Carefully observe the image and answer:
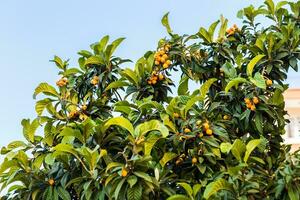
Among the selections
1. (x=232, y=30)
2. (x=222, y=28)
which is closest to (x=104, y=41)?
(x=222, y=28)

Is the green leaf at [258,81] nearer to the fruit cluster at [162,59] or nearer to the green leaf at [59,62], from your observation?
the fruit cluster at [162,59]

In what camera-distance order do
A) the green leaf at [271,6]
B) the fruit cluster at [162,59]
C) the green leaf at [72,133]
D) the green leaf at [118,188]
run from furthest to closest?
the green leaf at [271,6]
the fruit cluster at [162,59]
the green leaf at [72,133]
the green leaf at [118,188]

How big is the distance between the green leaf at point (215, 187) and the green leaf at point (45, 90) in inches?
70.7

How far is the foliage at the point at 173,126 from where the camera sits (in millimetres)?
3389

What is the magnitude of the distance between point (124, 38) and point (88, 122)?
111 centimetres

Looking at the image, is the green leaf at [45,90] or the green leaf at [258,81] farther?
the green leaf at [45,90]

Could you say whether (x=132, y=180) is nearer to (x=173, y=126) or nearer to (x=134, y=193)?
(x=134, y=193)

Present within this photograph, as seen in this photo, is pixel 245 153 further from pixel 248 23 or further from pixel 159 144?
pixel 248 23

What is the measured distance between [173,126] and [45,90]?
1332 mm

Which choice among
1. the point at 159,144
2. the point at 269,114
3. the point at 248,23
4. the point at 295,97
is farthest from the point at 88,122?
the point at 295,97

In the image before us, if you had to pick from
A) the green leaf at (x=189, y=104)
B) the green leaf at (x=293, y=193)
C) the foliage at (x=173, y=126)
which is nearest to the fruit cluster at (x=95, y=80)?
the foliage at (x=173, y=126)

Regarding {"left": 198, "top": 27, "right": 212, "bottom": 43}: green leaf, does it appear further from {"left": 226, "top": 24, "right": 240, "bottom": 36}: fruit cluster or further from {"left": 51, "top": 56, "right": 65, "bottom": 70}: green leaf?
{"left": 51, "top": 56, "right": 65, "bottom": 70}: green leaf

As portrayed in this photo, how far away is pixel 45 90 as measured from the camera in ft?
14.3

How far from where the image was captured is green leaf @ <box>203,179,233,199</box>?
3.24 metres
